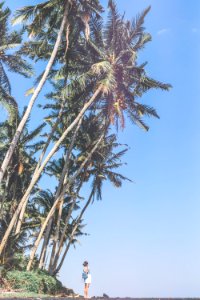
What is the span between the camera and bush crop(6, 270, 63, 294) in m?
17.2

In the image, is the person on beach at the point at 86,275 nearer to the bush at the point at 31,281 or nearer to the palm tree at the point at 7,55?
the bush at the point at 31,281

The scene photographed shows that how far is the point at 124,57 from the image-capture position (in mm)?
22812

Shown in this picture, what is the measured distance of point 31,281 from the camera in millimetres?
18047

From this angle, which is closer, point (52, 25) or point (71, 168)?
point (52, 25)

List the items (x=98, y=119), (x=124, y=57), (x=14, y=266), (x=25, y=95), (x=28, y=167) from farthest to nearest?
(x=28, y=167) → (x=98, y=119) → (x=124, y=57) → (x=25, y=95) → (x=14, y=266)

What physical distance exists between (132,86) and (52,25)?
5.48 meters

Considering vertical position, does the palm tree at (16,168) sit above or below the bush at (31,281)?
above

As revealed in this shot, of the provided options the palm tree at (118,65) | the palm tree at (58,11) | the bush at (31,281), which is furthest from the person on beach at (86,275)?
the palm tree at (58,11)

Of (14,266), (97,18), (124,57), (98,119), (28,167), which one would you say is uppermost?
(97,18)

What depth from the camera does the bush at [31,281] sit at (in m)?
17.2

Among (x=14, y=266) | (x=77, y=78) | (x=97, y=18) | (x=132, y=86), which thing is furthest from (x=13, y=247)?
(x=97, y=18)

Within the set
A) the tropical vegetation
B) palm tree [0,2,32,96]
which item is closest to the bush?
the tropical vegetation

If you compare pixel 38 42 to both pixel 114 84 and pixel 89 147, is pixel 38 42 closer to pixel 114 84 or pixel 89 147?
pixel 114 84

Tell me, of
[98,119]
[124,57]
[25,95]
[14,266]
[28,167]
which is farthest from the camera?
[28,167]
